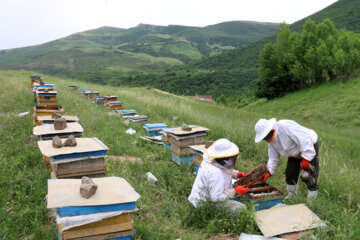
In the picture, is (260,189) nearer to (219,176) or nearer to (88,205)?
(219,176)

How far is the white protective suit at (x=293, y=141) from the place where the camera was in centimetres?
414

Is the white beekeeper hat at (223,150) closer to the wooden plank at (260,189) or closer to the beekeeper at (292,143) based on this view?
the beekeeper at (292,143)

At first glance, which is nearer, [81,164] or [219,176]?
→ [219,176]

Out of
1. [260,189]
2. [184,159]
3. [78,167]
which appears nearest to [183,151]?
[184,159]

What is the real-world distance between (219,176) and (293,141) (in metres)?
1.49

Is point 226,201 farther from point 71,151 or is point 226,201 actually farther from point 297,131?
point 71,151

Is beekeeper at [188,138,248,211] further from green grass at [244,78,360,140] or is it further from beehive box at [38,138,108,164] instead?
green grass at [244,78,360,140]

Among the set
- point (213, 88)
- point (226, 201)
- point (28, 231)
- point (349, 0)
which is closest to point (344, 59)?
point (226, 201)

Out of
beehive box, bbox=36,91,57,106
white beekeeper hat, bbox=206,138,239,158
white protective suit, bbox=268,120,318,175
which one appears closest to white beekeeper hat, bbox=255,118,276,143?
white protective suit, bbox=268,120,318,175

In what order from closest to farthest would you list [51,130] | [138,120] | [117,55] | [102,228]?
1. [102,228]
2. [51,130]
3. [138,120]
4. [117,55]

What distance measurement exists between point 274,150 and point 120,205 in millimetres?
2864

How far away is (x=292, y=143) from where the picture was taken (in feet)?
14.2

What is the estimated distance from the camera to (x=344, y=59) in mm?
25953

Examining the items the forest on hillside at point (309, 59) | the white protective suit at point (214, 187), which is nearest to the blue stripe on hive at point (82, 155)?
the white protective suit at point (214, 187)
